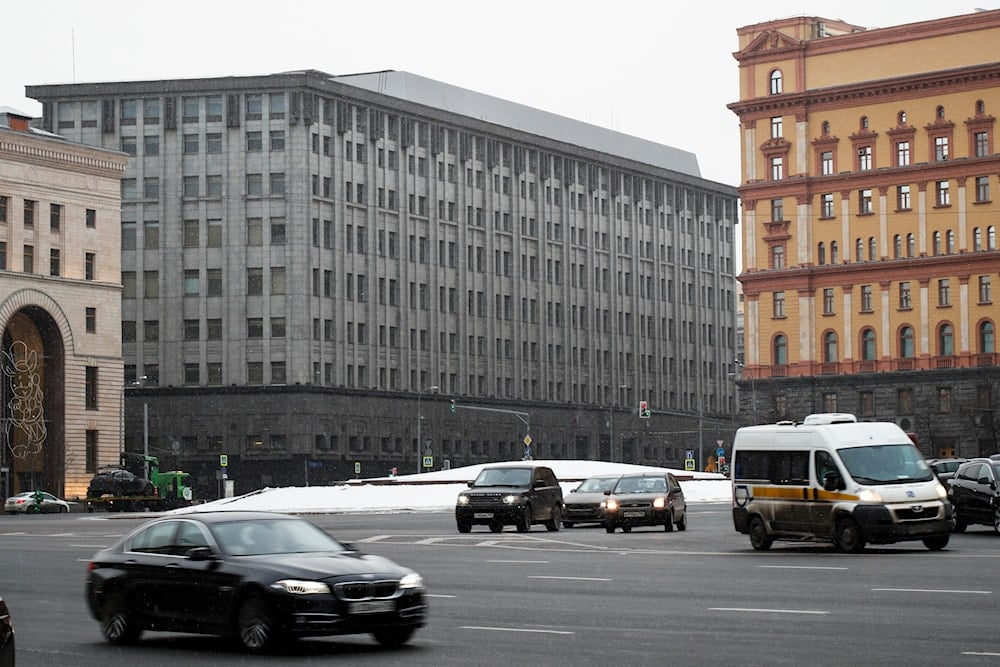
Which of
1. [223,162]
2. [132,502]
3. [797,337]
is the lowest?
[132,502]

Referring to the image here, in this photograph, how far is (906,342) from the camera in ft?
387

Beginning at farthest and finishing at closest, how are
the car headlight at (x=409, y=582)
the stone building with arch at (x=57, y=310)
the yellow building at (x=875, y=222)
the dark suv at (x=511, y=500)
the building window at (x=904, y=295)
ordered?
the building window at (x=904, y=295)
the yellow building at (x=875, y=222)
the stone building with arch at (x=57, y=310)
the dark suv at (x=511, y=500)
the car headlight at (x=409, y=582)

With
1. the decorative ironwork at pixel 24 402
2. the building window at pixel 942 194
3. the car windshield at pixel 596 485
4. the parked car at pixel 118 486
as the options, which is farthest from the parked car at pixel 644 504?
the building window at pixel 942 194

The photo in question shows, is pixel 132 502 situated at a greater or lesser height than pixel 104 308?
lesser

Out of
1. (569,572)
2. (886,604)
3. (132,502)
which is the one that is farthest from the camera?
(132,502)

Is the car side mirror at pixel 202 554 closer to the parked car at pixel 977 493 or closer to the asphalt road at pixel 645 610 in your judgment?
the asphalt road at pixel 645 610

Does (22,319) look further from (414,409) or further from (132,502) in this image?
(414,409)

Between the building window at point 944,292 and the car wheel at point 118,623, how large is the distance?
102878mm

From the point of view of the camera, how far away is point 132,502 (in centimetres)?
8825

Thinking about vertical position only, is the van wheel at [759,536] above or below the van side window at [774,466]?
below

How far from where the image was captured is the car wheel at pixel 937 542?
30.9m

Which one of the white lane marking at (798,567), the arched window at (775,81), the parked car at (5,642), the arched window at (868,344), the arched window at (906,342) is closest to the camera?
the parked car at (5,642)

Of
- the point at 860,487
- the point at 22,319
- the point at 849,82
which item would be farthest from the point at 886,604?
the point at 849,82

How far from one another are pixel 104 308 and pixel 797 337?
44911 millimetres
